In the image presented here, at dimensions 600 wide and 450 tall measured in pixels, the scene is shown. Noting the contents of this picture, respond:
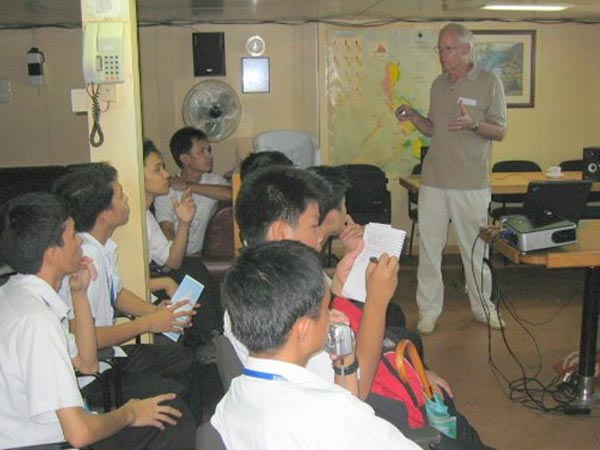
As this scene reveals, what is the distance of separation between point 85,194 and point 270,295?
1498 millimetres

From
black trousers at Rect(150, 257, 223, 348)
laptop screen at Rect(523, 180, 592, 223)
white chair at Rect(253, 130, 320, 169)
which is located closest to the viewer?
laptop screen at Rect(523, 180, 592, 223)

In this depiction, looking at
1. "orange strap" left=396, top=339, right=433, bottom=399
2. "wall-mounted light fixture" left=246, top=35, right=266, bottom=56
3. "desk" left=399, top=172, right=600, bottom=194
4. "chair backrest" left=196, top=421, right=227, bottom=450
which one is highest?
Answer: "wall-mounted light fixture" left=246, top=35, right=266, bottom=56

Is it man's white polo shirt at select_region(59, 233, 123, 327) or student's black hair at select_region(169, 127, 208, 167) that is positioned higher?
student's black hair at select_region(169, 127, 208, 167)

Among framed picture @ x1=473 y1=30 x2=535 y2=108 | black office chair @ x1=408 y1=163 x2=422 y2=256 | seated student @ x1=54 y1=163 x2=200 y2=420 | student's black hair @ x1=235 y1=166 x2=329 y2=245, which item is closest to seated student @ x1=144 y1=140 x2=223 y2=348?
seated student @ x1=54 y1=163 x2=200 y2=420

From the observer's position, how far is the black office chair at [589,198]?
600 cm

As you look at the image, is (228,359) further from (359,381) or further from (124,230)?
(124,230)

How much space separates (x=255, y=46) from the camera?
22.5 ft

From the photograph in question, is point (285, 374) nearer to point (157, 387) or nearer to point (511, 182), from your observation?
point (157, 387)

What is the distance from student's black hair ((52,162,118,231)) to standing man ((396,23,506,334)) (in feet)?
6.83

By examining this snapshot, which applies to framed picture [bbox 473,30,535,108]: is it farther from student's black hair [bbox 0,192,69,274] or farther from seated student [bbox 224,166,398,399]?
student's black hair [bbox 0,192,69,274]

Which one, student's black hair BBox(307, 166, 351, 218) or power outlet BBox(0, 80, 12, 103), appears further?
power outlet BBox(0, 80, 12, 103)

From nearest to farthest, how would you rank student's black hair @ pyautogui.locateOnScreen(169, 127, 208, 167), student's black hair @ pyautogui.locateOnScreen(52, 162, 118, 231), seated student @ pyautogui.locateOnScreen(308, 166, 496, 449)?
seated student @ pyautogui.locateOnScreen(308, 166, 496, 449), student's black hair @ pyautogui.locateOnScreen(52, 162, 118, 231), student's black hair @ pyautogui.locateOnScreen(169, 127, 208, 167)

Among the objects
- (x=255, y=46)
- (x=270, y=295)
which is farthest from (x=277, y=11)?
(x=270, y=295)

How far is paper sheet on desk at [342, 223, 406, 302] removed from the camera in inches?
77.9
